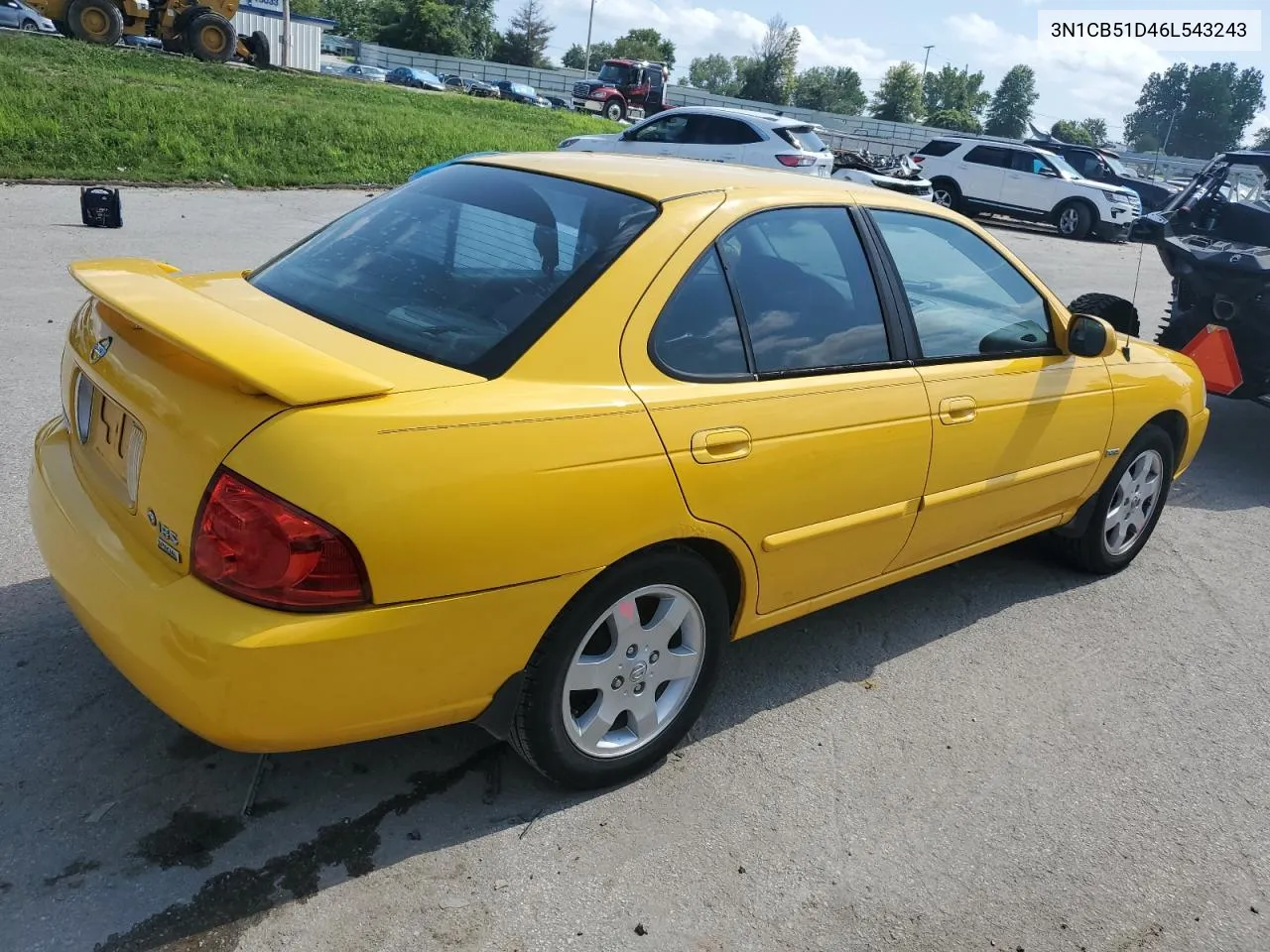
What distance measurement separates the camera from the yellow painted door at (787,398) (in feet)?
8.88

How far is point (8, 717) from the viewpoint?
281cm

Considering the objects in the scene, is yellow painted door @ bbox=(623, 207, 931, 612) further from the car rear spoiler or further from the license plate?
the license plate

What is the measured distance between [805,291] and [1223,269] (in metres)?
4.69

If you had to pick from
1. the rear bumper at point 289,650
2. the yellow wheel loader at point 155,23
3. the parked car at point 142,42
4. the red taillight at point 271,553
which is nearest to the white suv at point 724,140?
the yellow wheel loader at point 155,23

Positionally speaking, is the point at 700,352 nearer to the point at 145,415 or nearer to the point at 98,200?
the point at 145,415

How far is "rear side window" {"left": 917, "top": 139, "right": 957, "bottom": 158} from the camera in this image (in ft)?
74.6

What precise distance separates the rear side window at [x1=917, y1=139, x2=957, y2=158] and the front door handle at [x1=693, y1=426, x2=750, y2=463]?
22.1 m

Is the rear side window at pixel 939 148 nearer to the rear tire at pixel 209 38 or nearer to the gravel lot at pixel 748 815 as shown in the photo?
the rear tire at pixel 209 38

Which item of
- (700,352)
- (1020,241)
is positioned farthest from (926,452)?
(1020,241)

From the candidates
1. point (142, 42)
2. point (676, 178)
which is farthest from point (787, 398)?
point (142, 42)

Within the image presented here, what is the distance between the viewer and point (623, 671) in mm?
2783

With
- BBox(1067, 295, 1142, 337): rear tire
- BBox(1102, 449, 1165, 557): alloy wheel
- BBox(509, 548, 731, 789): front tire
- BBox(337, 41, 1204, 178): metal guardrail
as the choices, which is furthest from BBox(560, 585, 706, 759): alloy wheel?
BBox(337, 41, 1204, 178): metal guardrail

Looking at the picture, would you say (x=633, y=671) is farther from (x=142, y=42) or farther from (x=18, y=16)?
(x=18, y=16)

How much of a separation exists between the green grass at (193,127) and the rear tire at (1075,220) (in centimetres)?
1086
